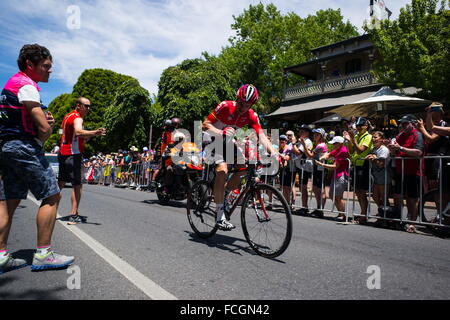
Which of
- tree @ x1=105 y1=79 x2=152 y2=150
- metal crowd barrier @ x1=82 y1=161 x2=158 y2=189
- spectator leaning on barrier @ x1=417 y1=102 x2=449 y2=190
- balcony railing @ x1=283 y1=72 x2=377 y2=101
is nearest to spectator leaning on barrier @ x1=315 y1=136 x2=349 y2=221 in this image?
spectator leaning on barrier @ x1=417 y1=102 x2=449 y2=190

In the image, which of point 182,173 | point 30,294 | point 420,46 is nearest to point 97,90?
point 420,46

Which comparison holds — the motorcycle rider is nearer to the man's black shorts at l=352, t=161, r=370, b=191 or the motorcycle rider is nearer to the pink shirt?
the pink shirt

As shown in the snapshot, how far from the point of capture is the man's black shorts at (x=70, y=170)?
5.62m

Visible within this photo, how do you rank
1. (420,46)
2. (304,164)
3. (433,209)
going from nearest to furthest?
1. (433,209)
2. (304,164)
3. (420,46)

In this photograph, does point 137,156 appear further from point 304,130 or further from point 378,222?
point 378,222

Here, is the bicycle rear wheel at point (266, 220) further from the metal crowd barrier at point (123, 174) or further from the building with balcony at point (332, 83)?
the building with balcony at point (332, 83)

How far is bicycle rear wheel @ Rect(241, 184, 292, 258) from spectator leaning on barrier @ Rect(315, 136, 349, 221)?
3.90 metres

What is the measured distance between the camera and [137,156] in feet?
56.0

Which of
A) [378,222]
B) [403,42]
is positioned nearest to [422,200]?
[378,222]

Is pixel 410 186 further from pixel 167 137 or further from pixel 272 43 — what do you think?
pixel 272 43

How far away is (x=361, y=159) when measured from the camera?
24.3 ft

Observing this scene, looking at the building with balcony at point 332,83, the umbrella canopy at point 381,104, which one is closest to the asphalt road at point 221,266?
the umbrella canopy at point 381,104

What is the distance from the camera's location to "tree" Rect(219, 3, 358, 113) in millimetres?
30750

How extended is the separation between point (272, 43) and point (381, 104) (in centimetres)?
2121
